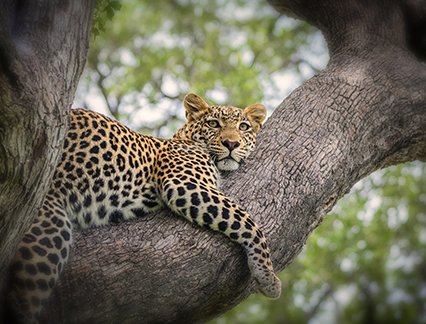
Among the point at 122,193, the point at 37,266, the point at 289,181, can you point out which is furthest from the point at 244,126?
the point at 37,266

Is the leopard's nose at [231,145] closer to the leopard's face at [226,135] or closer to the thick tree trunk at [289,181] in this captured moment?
the leopard's face at [226,135]

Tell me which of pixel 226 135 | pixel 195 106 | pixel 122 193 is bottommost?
pixel 122 193

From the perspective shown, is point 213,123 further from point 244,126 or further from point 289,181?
point 289,181

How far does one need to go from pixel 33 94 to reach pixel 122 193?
202 cm

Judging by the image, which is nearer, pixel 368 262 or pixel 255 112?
pixel 255 112

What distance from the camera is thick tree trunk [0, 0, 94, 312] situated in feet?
8.29

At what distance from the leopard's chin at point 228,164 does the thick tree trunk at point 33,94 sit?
2.36 metres

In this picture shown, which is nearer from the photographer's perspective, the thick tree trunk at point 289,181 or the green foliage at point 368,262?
the thick tree trunk at point 289,181

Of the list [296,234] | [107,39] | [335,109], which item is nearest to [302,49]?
[107,39]

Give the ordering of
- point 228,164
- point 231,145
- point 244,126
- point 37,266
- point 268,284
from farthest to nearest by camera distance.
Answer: point 244,126, point 231,145, point 228,164, point 268,284, point 37,266

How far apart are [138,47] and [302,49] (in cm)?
538

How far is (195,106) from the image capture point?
5.91 metres

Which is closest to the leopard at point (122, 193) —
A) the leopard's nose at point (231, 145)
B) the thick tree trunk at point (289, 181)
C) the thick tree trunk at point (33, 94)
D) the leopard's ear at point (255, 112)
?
the leopard's nose at point (231, 145)

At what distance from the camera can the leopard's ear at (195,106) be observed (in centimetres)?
588
